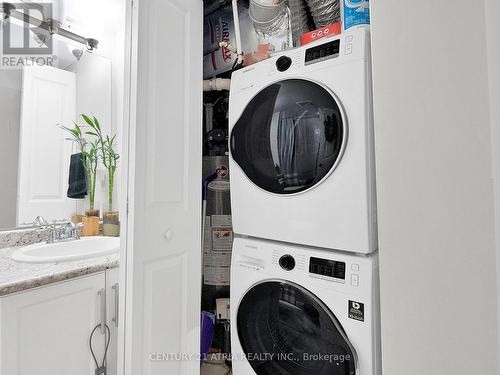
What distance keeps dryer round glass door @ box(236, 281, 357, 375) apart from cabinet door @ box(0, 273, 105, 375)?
69cm

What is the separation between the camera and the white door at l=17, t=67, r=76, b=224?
1494mm

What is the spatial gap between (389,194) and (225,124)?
1265 millimetres

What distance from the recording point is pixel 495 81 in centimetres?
48

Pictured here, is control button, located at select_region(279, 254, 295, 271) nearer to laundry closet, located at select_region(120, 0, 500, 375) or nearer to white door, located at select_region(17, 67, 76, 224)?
laundry closet, located at select_region(120, 0, 500, 375)

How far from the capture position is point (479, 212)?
1.65 feet

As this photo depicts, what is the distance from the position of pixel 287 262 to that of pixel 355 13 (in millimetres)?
977

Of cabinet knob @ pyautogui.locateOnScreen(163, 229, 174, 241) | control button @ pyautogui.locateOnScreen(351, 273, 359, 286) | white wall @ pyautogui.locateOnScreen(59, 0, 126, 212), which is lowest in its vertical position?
control button @ pyautogui.locateOnScreen(351, 273, 359, 286)

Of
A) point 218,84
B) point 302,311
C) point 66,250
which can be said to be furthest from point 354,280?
point 66,250

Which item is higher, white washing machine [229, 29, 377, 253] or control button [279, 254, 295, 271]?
white washing machine [229, 29, 377, 253]

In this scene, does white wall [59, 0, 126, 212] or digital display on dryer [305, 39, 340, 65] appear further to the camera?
white wall [59, 0, 126, 212]

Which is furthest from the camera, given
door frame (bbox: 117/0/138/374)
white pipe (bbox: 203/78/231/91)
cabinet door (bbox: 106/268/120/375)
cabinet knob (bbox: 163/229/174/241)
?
white pipe (bbox: 203/78/231/91)

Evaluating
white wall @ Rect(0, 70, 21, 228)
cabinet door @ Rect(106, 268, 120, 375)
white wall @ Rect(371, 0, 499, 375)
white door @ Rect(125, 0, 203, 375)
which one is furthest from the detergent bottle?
white wall @ Rect(0, 70, 21, 228)

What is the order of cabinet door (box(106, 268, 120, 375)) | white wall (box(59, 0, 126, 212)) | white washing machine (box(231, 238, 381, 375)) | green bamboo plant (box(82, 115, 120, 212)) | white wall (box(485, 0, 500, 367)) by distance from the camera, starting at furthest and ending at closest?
green bamboo plant (box(82, 115, 120, 212)) < white wall (box(59, 0, 126, 212)) < cabinet door (box(106, 268, 120, 375)) < white washing machine (box(231, 238, 381, 375)) < white wall (box(485, 0, 500, 367))

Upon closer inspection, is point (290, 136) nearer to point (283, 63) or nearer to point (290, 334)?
point (283, 63)
